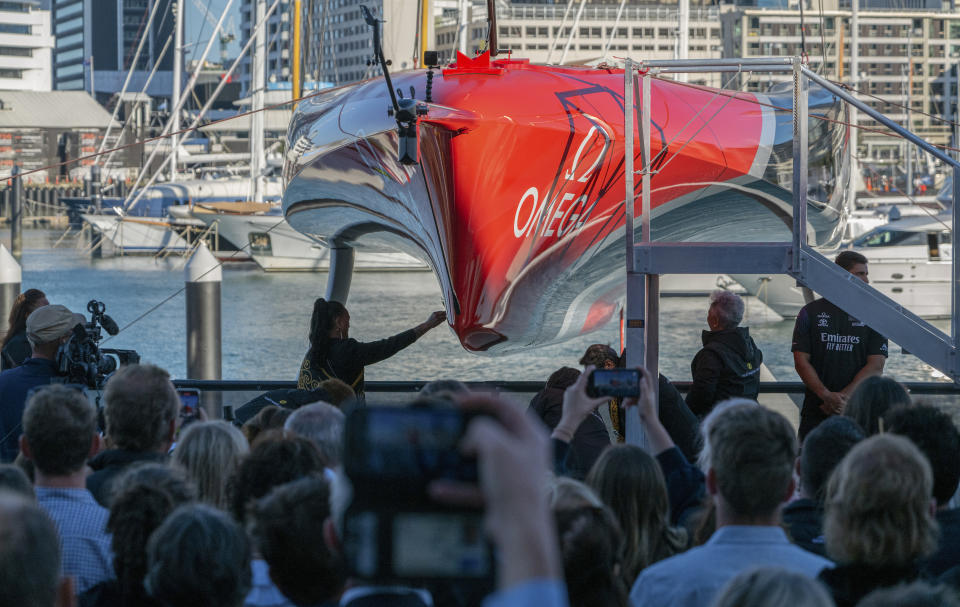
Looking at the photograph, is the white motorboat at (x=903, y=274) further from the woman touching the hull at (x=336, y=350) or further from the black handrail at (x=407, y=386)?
the woman touching the hull at (x=336, y=350)

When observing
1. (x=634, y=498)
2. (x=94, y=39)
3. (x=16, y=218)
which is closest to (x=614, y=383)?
(x=634, y=498)

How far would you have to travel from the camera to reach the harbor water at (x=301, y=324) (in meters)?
22.5

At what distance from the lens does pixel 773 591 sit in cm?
191

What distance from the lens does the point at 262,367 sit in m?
22.4

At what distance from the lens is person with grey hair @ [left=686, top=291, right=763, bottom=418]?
19.8 feet

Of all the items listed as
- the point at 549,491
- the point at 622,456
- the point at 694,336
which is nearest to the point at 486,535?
the point at 549,491

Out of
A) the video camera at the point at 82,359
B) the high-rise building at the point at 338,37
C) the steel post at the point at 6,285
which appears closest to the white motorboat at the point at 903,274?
the high-rise building at the point at 338,37

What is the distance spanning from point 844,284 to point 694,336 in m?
20.7

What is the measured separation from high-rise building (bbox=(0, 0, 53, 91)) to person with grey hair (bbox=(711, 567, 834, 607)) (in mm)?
124600

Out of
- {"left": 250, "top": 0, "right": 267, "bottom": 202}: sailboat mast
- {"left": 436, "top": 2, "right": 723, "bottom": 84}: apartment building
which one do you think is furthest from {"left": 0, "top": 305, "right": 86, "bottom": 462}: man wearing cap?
{"left": 436, "top": 2, "right": 723, "bottom": 84}: apartment building

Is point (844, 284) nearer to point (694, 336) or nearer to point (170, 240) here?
point (694, 336)

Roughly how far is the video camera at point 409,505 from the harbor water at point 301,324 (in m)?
12.2

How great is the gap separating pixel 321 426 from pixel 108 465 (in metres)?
0.65

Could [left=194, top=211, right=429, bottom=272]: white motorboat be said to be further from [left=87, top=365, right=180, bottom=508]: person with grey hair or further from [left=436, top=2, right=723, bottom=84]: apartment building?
[left=436, top=2, right=723, bottom=84]: apartment building
